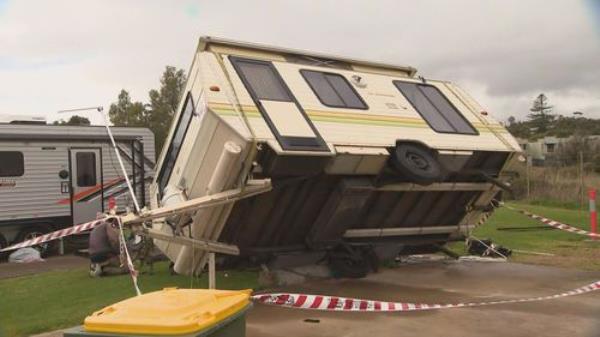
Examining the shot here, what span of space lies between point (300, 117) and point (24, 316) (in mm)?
4221

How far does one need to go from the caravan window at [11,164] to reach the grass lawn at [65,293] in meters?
3.89

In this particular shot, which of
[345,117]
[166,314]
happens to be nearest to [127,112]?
[345,117]

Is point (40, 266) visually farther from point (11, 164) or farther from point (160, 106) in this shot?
point (160, 106)

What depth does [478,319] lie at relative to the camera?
21.6 ft

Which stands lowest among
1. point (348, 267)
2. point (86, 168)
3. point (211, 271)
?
point (348, 267)

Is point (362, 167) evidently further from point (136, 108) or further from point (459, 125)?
point (136, 108)

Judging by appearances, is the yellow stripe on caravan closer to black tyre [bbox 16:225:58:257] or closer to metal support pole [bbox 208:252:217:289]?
metal support pole [bbox 208:252:217:289]

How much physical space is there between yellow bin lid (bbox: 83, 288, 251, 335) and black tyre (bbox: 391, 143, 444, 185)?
3926 millimetres

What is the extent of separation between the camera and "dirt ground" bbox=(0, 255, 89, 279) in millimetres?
11859

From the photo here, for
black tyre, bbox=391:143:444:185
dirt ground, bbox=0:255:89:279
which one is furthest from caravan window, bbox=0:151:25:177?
black tyre, bbox=391:143:444:185

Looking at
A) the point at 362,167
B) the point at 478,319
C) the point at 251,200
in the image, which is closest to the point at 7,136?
the point at 251,200

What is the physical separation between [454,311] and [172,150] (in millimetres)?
4132

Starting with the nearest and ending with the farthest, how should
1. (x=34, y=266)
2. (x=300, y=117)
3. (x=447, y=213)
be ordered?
(x=300, y=117), (x=447, y=213), (x=34, y=266)

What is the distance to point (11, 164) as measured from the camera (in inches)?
560
